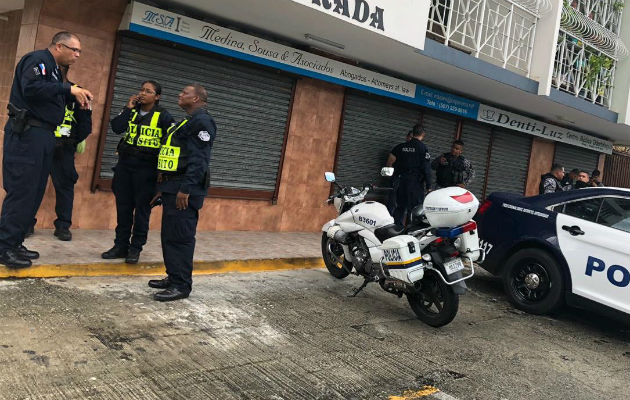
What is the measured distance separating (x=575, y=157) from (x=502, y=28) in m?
6.38

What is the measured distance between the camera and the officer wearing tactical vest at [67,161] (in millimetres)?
5617

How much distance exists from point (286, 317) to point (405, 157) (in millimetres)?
4939

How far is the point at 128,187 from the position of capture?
543 centimetres

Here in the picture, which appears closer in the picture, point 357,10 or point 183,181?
point 183,181

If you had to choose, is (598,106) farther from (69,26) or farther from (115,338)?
(115,338)

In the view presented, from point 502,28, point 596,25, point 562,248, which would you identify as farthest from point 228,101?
point 596,25

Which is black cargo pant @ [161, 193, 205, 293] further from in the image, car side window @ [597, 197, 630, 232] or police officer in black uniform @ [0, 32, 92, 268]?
car side window @ [597, 197, 630, 232]

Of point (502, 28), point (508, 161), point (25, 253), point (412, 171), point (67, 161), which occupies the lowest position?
point (25, 253)

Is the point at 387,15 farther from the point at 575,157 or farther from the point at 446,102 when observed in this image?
the point at 575,157

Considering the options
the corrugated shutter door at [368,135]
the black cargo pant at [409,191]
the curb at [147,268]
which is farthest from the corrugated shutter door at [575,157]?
the curb at [147,268]

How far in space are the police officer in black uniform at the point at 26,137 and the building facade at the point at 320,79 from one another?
1.70 m

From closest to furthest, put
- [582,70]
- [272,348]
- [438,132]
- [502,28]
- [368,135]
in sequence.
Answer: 1. [272,348]
2. [368,135]
3. [502,28]
4. [438,132]
5. [582,70]

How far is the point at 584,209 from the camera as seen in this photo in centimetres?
570

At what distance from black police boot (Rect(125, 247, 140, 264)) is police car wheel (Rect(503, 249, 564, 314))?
12.8 ft
